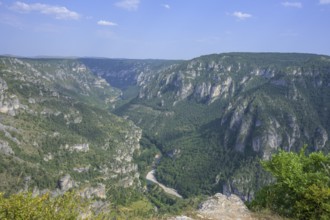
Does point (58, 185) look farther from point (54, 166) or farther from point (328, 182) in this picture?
point (328, 182)

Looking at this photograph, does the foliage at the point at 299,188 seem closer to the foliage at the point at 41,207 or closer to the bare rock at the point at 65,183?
the foliage at the point at 41,207

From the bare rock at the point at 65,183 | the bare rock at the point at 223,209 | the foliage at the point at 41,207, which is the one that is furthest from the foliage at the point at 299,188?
the bare rock at the point at 65,183

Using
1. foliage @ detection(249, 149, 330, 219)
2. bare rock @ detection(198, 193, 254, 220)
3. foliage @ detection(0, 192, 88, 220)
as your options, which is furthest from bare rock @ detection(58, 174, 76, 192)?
foliage @ detection(0, 192, 88, 220)

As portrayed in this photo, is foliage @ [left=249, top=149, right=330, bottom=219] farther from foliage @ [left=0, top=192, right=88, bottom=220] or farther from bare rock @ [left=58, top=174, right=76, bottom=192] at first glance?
bare rock @ [left=58, top=174, right=76, bottom=192]

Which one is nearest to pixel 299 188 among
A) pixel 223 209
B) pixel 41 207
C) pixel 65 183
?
pixel 223 209

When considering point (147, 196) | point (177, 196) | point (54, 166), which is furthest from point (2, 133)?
point (177, 196)

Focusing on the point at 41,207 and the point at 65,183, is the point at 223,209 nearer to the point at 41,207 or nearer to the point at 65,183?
the point at 41,207
